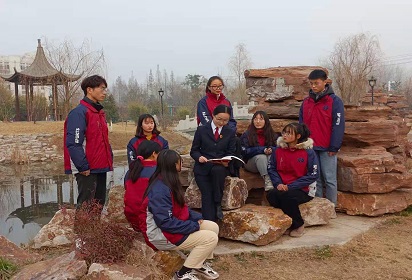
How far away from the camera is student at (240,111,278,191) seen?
4191 mm

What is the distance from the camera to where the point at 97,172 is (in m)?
3.62

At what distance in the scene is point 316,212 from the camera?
4.01 metres

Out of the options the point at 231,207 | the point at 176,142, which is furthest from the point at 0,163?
the point at 231,207

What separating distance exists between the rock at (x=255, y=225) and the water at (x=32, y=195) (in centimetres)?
211

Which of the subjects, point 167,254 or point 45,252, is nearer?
point 167,254

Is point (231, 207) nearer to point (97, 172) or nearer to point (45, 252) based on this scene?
point (97, 172)

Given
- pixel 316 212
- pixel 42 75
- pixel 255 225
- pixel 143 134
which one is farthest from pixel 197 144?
pixel 42 75

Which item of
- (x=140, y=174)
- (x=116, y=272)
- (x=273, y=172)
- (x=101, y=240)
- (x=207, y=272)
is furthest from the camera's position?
(x=273, y=172)

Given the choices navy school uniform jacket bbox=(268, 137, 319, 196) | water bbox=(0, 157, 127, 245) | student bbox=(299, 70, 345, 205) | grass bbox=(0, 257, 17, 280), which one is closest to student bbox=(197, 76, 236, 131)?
navy school uniform jacket bbox=(268, 137, 319, 196)

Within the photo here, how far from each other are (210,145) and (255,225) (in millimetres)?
850

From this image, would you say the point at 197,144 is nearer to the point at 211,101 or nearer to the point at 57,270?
the point at 211,101

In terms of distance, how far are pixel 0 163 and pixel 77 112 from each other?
1442 centimetres

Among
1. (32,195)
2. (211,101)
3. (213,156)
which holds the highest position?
(211,101)

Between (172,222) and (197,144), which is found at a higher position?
(197,144)
